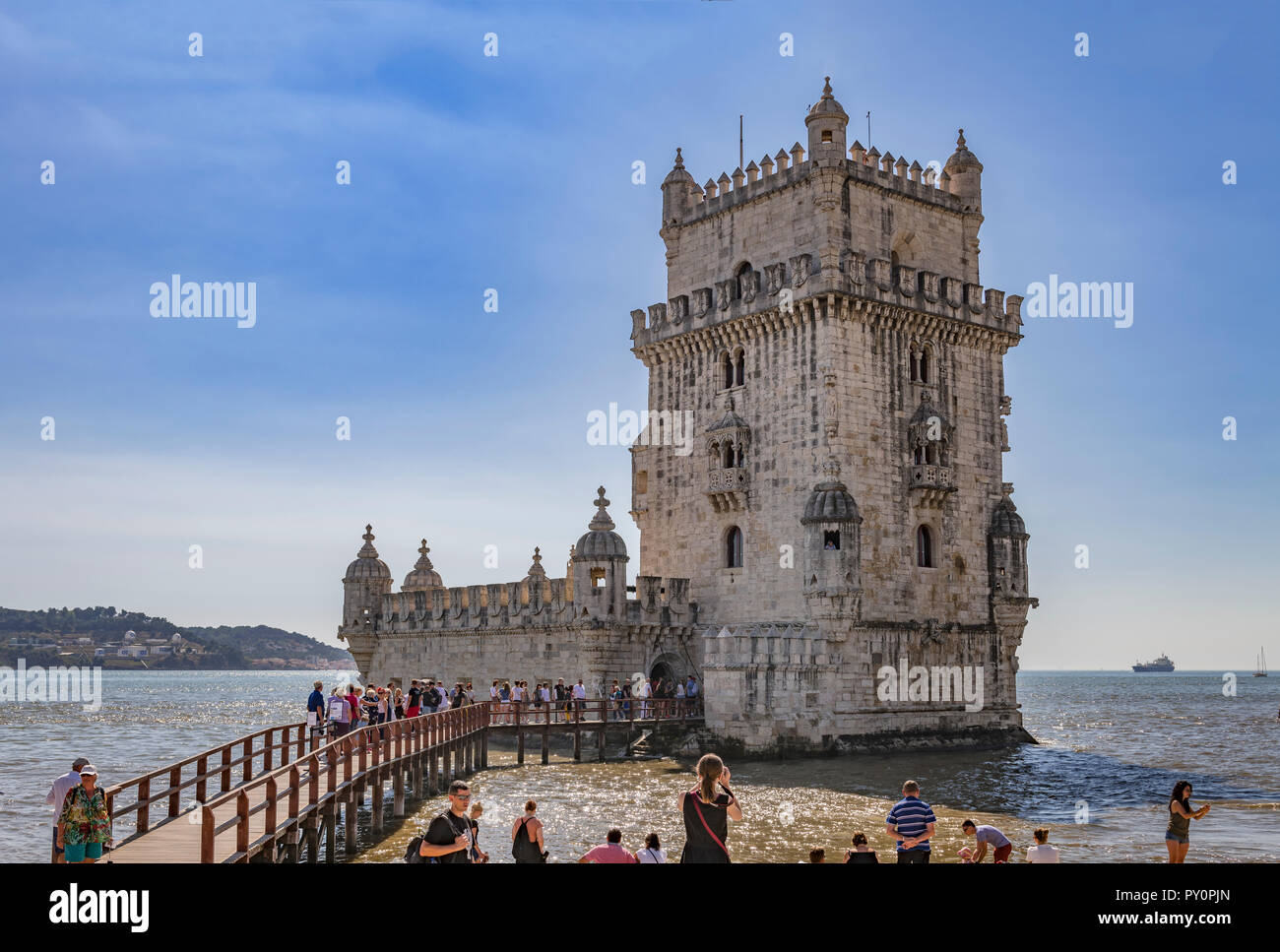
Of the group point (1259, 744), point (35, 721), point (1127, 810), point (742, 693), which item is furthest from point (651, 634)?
point (35, 721)

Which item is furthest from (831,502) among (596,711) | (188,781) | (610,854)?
(610,854)

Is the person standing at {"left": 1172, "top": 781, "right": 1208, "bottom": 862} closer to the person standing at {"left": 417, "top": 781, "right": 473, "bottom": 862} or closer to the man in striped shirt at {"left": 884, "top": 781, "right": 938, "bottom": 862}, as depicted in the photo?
the man in striped shirt at {"left": 884, "top": 781, "right": 938, "bottom": 862}

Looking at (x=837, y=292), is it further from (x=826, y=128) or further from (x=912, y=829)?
(x=912, y=829)

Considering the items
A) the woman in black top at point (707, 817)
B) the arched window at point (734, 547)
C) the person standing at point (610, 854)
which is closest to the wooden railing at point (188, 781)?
the person standing at point (610, 854)

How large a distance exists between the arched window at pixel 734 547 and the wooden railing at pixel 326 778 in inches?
389

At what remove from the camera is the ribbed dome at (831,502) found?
123 feet

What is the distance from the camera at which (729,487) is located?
135 ft

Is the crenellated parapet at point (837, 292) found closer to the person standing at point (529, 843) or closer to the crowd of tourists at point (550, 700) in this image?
the crowd of tourists at point (550, 700)

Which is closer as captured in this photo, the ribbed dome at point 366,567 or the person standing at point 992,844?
the person standing at point 992,844

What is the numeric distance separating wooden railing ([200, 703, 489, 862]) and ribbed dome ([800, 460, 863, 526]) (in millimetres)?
11292

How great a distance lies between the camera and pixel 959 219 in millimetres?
44500
